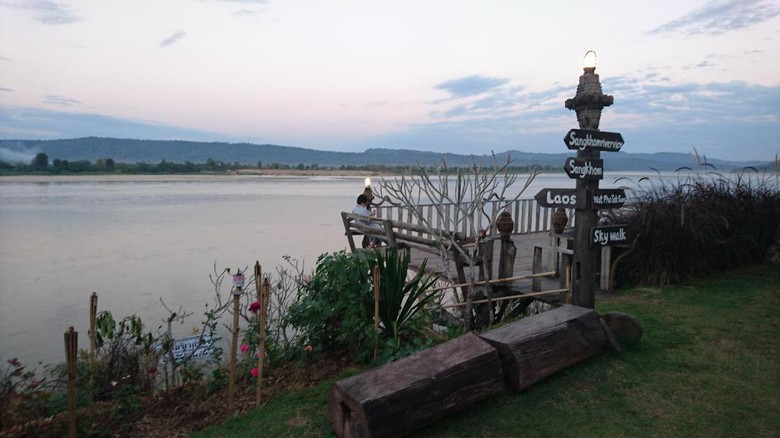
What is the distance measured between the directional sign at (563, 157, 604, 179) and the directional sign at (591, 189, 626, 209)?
0.19 metres

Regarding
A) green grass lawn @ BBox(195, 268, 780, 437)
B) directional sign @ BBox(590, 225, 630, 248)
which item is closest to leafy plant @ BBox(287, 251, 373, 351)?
green grass lawn @ BBox(195, 268, 780, 437)

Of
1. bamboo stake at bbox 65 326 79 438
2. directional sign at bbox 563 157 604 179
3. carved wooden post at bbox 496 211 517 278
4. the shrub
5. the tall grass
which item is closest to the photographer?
bamboo stake at bbox 65 326 79 438

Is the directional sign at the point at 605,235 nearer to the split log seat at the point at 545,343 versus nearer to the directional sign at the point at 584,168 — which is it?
the directional sign at the point at 584,168

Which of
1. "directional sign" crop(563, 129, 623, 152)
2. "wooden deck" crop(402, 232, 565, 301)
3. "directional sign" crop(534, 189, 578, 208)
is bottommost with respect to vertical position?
"wooden deck" crop(402, 232, 565, 301)

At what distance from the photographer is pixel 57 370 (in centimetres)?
514

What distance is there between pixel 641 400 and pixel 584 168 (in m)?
2.20

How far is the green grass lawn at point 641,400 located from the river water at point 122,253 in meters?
4.67

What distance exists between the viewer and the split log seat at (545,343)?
12.8 ft

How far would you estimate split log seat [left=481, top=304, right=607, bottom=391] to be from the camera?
3889 millimetres

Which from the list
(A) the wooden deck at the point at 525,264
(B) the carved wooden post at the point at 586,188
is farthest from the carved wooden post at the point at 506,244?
(B) the carved wooden post at the point at 586,188

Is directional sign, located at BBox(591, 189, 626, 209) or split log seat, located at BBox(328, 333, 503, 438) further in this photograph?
directional sign, located at BBox(591, 189, 626, 209)

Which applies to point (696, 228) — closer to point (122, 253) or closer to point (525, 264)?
point (525, 264)

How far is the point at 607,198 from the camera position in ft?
17.0

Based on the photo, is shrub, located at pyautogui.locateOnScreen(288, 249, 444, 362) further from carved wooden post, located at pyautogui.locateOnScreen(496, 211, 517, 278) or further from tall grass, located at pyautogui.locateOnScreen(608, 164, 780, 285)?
tall grass, located at pyautogui.locateOnScreen(608, 164, 780, 285)
